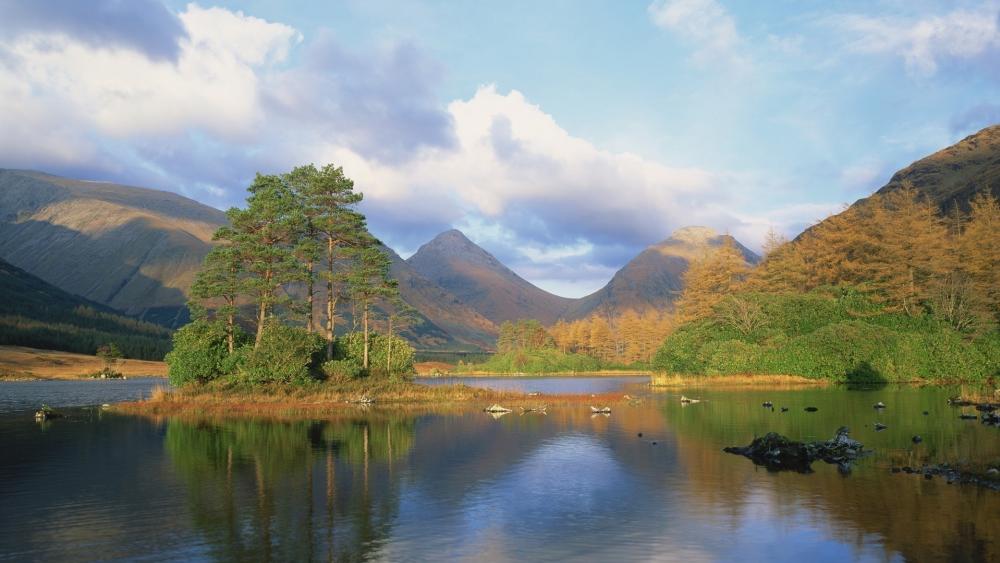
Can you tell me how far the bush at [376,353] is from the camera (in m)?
67.3

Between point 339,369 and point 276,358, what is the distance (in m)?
6.95

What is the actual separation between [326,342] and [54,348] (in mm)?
181206

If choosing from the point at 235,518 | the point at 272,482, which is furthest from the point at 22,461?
the point at 235,518

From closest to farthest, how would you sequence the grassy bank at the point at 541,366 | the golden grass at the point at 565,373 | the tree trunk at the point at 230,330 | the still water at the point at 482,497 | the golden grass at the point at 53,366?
the still water at the point at 482,497, the tree trunk at the point at 230,330, the golden grass at the point at 53,366, the golden grass at the point at 565,373, the grassy bank at the point at 541,366

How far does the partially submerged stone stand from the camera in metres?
28.6

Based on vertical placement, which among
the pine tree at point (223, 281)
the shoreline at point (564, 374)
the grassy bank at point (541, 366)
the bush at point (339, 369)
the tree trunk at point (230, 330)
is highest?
A: the pine tree at point (223, 281)

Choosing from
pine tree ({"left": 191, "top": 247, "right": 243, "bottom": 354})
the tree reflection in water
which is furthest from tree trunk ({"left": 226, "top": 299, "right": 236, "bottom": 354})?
the tree reflection in water

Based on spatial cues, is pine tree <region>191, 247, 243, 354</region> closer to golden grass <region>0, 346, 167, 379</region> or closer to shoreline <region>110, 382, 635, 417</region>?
shoreline <region>110, 382, 635, 417</region>

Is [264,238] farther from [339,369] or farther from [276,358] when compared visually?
[339,369]

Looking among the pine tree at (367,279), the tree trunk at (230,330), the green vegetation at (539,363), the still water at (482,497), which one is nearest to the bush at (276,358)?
the tree trunk at (230,330)

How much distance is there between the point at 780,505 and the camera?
69.2 feet

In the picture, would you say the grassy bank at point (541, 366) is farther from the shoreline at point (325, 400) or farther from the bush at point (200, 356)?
the bush at point (200, 356)

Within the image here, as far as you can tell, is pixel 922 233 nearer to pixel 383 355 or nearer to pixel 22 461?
Result: pixel 383 355

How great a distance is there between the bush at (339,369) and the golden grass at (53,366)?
123864mm
